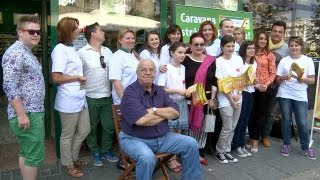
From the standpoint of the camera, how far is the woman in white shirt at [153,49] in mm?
4254

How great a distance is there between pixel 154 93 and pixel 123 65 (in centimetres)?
63

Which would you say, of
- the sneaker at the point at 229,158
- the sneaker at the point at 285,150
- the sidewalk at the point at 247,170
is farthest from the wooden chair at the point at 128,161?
the sneaker at the point at 285,150

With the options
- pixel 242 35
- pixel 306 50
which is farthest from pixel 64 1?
pixel 306 50

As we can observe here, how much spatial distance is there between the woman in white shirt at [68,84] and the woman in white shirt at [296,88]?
109 inches

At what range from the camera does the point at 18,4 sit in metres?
5.63

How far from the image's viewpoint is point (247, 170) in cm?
450

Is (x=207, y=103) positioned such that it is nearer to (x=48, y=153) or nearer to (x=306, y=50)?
(x=48, y=153)

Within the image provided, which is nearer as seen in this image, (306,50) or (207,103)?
(207,103)

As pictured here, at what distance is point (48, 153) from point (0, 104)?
1760mm

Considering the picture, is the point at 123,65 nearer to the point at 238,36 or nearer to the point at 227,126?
the point at 227,126

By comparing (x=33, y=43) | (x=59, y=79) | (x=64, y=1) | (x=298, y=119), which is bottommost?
(x=298, y=119)

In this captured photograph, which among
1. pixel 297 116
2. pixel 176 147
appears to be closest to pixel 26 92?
pixel 176 147

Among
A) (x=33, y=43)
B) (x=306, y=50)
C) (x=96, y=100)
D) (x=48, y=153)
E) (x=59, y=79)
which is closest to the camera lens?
(x=33, y=43)

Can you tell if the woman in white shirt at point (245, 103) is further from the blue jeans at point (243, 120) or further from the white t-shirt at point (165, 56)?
the white t-shirt at point (165, 56)
